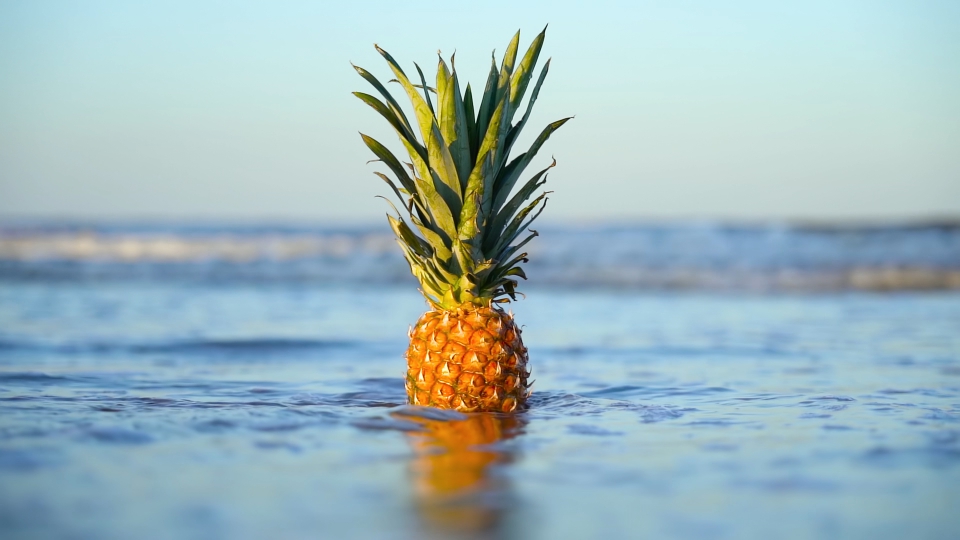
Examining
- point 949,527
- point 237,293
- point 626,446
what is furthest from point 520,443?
point 237,293

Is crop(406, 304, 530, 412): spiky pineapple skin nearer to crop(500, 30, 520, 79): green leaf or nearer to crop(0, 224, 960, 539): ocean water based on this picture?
crop(0, 224, 960, 539): ocean water

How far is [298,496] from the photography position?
3408 millimetres

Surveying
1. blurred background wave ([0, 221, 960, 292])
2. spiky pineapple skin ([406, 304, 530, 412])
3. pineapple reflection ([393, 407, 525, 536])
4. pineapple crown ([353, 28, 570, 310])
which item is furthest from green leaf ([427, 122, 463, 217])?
blurred background wave ([0, 221, 960, 292])

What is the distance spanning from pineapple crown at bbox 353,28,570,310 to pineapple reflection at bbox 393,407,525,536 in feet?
2.15

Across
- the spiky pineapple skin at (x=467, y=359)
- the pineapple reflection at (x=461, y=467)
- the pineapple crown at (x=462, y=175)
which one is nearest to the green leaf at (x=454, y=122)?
the pineapple crown at (x=462, y=175)

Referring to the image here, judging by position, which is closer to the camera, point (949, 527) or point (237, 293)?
point (949, 527)

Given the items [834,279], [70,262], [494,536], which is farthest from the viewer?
[70,262]

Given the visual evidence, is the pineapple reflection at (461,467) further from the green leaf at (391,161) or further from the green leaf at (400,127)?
the green leaf at (400,127)

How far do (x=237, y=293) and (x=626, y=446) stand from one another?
1332 centimetres

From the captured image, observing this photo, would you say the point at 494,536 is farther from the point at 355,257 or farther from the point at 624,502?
the point at 355,257

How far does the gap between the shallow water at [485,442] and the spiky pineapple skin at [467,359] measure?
137 mm

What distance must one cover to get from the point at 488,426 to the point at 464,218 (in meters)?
1.10

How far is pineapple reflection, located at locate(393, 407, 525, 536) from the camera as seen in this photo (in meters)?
3.14

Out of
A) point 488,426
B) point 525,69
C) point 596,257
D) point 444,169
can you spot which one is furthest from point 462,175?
point 596,257
